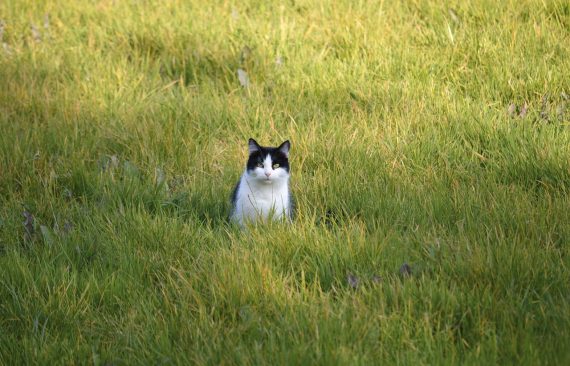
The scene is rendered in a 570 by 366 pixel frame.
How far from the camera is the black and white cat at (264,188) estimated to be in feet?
14.3

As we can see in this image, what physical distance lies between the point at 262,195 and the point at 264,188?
50mm

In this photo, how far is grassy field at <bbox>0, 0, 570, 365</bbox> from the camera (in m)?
3.26

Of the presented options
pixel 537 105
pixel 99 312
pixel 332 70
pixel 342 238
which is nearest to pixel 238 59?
pixel 332 70

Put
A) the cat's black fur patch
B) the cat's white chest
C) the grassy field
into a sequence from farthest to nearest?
the cat's black fur patch, the cat's white chest, the grassy field

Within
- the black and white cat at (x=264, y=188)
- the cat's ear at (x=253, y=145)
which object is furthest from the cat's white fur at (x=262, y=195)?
the cat's ear at (x=253, y=145)

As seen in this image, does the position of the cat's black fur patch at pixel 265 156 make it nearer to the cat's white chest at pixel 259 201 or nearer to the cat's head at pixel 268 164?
the cat's head at pixel 268 164

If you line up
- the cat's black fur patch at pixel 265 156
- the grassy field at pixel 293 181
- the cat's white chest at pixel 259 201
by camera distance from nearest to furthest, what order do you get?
1. the grassy field at pixel 293 181
2. the cat's white chest at pixel 259 201
3. the cat's black fur patch at pixel 265 156

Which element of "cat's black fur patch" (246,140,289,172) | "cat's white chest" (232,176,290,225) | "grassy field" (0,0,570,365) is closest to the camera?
"grassy field" (0,0,570,365)

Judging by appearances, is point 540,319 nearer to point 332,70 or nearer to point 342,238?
point 342,238

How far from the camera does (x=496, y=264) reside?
139 inches

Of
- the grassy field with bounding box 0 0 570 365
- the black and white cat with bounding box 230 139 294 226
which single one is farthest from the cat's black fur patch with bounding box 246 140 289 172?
the grassy field with bounding box 0 0 570 365

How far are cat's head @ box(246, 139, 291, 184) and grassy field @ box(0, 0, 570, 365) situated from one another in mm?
235

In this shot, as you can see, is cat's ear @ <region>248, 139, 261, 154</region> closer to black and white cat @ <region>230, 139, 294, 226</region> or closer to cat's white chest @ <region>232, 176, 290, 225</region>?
black and white cat @ <region>230, 139, 294, 226</region>

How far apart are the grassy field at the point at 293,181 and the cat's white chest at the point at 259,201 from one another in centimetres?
12
